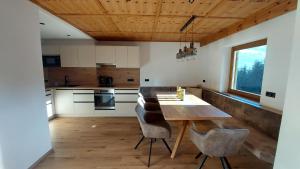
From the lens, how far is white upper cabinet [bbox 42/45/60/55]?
13.9ft

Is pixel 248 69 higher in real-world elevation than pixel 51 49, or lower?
lower

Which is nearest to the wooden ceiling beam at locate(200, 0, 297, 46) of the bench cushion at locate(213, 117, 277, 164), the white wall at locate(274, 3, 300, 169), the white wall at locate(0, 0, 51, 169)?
the white wall at locate(274, 3, 300, 169)

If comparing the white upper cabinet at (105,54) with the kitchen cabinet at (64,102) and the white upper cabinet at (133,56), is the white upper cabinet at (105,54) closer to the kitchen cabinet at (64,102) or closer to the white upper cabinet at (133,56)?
the white upper cabinet at (133,56)

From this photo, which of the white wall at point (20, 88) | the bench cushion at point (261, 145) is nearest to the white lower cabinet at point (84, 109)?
the white wall at point (20, 88)

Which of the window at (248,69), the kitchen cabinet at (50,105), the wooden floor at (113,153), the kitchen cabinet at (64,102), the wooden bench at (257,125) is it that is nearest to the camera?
the wooden bench at (257,125)

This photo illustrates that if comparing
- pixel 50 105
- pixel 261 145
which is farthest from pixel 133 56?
pixel 261 145

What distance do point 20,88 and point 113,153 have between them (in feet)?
5.39

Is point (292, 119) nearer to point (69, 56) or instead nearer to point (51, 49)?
point (69, 56)

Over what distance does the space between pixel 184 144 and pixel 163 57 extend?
9.66 feet

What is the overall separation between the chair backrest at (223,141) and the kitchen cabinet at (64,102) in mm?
3771

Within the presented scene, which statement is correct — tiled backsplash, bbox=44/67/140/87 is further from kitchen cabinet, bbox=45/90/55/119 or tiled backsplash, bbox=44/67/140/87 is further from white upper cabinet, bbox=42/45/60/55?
kitchen cabinet, bbox=45/90/55/119

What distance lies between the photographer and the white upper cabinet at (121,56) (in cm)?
441

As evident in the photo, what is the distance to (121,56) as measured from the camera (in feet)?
14.5

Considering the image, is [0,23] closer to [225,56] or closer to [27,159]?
[27,159]
